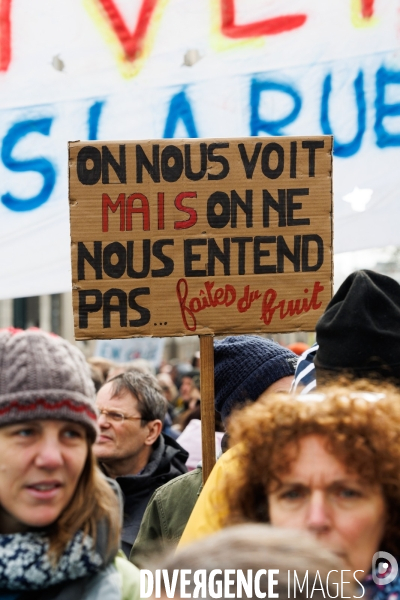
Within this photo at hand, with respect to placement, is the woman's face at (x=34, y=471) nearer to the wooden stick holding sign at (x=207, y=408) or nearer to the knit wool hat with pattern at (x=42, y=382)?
the knit wool hat with pattern at (x=42, y=382)

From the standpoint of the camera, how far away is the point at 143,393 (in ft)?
13.2

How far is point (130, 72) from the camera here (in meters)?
4.13

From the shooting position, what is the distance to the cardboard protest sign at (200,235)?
3.12m

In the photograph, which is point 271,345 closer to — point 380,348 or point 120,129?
point 380,348

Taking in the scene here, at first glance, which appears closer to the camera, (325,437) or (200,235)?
(325,437)

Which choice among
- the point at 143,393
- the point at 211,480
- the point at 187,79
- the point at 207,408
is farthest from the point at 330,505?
the point at 187,79

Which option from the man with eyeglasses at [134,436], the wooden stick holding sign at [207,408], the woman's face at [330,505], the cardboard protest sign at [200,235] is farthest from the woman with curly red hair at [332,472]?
the man with eyeglasses at [134,436]

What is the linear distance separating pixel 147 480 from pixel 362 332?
→ 1.83m

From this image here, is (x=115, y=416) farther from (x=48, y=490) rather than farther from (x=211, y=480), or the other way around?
(x=48, y=490)

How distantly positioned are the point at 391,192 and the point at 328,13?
0.85 metres

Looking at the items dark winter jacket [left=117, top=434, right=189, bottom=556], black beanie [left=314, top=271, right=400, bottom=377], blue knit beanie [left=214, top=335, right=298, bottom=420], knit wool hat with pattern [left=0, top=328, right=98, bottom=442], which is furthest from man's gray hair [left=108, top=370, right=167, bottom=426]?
knit wool hat with pattern [left=0, top=328, right=98, bottom=442]

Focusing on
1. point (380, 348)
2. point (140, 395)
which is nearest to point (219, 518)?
point (380, 348)

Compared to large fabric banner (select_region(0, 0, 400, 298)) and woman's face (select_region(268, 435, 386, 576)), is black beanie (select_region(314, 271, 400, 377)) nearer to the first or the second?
woman's face (select_region(268, 435, 386, 576))

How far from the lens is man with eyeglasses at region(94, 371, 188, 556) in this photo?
3.95 meters
